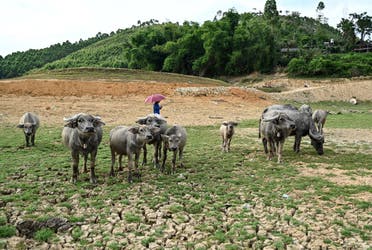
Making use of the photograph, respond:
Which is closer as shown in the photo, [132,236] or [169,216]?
[132,236]

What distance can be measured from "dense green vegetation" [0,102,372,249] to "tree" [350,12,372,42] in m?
67.3

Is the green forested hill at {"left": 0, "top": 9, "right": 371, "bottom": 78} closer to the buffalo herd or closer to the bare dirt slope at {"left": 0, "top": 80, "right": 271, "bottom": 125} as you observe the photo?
the bare dirt slope at {"left": 0, "top": 80, "right": 271, "bottom": 125}

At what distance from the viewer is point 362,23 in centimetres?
7150

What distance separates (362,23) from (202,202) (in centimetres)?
7427

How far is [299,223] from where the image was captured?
24.8ft

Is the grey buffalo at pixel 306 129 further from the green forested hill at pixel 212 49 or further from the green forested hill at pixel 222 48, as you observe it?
the green forested hill at pixel 212 49

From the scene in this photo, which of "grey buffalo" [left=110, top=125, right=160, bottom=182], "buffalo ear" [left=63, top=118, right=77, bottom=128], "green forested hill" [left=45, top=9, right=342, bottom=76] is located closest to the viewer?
"buffalo ear" [left=63, top=118, right=77, bottom=128]

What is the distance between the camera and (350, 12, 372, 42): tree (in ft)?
233

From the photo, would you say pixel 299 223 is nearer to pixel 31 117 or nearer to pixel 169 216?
pixel 169 216

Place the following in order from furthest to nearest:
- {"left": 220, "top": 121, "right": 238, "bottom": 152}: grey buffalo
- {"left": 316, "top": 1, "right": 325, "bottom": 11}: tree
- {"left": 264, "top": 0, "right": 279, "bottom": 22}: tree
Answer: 1. {"left": 316, "top": 1, "right": 325, "bottom": 11}: tree
2. {"left": 264, "top": 0, "right": 279, "bottom": 22}: tree
3. {"left": 220, "top": 121, "right": 238, "bottom": 152}: grey buffalo

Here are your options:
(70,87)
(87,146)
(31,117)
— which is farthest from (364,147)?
(70,87)

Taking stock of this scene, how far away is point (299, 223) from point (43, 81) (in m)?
29.7

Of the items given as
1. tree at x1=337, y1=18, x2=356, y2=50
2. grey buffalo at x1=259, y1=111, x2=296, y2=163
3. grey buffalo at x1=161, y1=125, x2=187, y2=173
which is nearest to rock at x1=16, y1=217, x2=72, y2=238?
grey buffalo at x1=161, y1=125, x2=187, y2=173

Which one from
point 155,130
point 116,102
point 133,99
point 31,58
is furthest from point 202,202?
point 31,58
